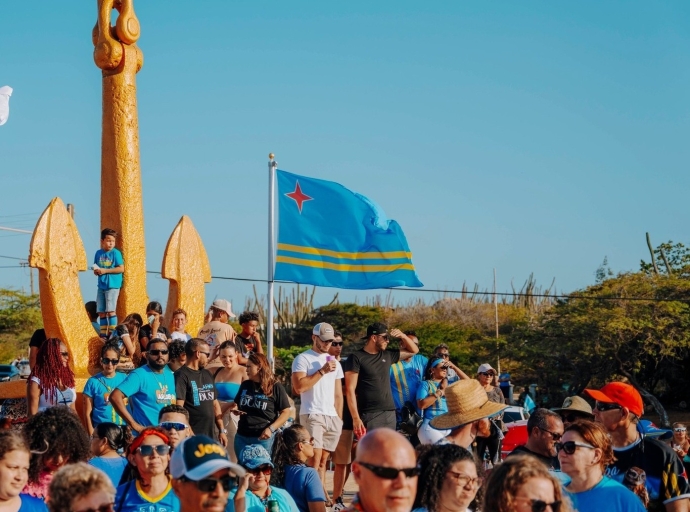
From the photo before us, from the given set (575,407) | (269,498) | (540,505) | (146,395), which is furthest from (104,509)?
(146,395)

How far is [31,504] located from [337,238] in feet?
32.9

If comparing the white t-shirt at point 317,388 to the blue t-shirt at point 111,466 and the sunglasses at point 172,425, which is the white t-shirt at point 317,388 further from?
the blue t-shirt at point 111,466

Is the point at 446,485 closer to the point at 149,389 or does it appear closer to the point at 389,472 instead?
the point at 389,472

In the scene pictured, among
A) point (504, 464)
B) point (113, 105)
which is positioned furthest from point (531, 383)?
point (504, 464)

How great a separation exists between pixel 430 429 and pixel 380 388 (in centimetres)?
264

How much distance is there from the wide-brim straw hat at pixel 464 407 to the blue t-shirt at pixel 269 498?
115 cm

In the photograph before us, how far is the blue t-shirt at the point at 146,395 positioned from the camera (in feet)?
25.2

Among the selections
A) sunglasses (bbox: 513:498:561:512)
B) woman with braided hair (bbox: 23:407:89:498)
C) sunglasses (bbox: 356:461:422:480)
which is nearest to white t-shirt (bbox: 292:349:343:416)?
woman with braided hair (bbox: 23:407:89:498)

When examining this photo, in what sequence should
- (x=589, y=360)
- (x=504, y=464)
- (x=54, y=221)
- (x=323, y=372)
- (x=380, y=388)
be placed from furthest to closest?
(x=589, y=360) → (x=54, y=221) → (x=380, y=388) → (x=323, y=372) → (x=504, y=464)

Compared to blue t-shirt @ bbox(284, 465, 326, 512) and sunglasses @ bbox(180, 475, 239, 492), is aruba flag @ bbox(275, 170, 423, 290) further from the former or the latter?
sunglasses @ bbox(180, 475, 239, 492)

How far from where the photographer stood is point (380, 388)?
9.16 metres

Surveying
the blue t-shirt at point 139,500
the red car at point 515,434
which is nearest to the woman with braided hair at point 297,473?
the blue t-shirt at point 139,500

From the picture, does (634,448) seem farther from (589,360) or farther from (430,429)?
(589,360)

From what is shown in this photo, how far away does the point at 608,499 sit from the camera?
4.44 metres
